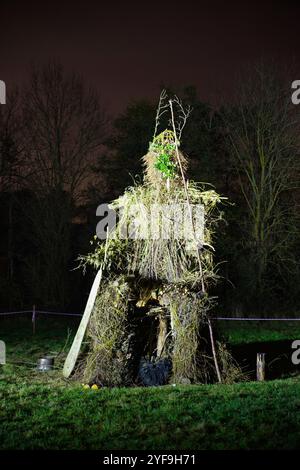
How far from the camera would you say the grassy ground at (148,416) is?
17.9ft

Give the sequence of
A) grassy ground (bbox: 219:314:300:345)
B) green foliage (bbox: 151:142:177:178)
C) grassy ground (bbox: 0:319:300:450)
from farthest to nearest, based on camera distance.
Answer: grassy ground (bbox: 219:314:300:345), green foliage (bbox: 151:142:177:178), grassy ground (bbox: 0:319:300:450)

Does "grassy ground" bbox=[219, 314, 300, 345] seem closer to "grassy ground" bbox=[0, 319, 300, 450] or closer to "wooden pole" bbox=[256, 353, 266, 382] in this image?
"wooden pole" bbox=[256, 353, 266, 382]

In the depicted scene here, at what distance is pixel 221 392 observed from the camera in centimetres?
768

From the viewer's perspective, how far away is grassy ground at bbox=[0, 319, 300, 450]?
17.9ft

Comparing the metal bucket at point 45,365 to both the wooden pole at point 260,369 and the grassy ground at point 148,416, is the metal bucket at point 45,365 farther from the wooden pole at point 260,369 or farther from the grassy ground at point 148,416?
the wooden pole at point 260,369

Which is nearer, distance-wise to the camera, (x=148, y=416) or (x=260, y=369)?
(x=148, y=416)

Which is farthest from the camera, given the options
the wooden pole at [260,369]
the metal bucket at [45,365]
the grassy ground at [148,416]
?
the metal bucket at [45,365]

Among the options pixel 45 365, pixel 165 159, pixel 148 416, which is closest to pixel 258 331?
pixel 45 365

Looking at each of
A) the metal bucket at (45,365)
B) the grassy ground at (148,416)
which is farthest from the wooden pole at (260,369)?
the metal bucket at (45,365)

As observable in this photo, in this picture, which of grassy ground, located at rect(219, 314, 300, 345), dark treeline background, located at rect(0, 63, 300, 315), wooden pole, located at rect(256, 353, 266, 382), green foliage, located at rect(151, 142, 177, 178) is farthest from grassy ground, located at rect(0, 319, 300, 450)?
dark treeline background, located at rect(0, 63, 300, 315)

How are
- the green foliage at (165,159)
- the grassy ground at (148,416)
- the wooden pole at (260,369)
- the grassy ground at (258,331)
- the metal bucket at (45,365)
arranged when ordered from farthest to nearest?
1. the grassy ground at (258,331)
2. the metal bucket at (45,365)
3. the wooden pole at (260,369)
4. the green foliage at (165,159)
5. the grassy ground at (148,416)

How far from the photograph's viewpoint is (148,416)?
645 centimetres

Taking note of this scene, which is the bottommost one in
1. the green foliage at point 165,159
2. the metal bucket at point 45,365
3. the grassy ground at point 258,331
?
the grassy ground at point 258,331

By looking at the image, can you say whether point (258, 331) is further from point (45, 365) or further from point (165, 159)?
point (165, 159)
